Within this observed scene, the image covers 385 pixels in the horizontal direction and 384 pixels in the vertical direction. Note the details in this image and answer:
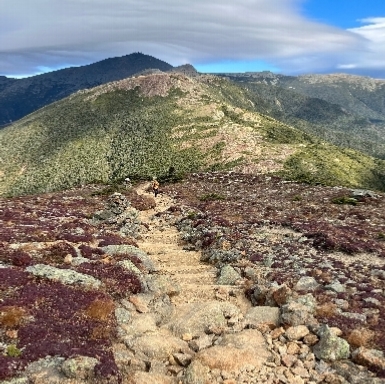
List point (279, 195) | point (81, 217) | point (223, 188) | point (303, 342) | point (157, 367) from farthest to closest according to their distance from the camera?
point (223, 188) < point (279, 195) < point (81, 217) < point (303, 342) < point (157, 367)

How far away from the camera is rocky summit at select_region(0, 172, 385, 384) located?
1404 cm

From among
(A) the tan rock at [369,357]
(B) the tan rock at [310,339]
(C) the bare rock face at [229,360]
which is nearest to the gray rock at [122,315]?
(C) the bare rock face at [229,360]

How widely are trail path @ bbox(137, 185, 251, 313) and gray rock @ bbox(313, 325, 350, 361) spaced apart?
492cm

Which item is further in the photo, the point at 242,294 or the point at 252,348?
the point at 242,294

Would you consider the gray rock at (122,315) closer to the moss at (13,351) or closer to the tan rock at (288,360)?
the moss at (13,351)

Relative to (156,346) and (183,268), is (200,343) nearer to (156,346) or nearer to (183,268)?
(156,346)

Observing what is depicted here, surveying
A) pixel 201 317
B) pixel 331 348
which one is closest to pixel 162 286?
pixel 201 317

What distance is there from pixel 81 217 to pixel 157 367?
28.5 m

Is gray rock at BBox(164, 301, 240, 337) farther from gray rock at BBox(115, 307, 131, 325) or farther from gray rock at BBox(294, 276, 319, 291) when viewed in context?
gray rock at BBox(294, 276, 319, 291)

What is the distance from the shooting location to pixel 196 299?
21312 millimetres

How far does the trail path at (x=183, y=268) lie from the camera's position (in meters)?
21.4

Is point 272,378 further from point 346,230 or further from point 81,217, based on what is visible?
point 81,217

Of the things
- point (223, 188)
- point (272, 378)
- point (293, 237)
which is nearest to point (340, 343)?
point (272, 378)

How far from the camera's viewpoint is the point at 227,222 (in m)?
35.8
